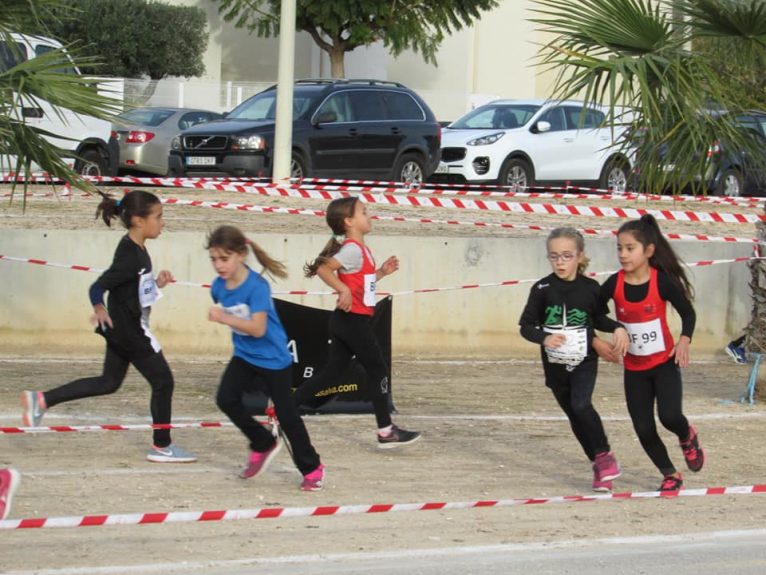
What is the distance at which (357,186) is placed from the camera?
21.3 meters

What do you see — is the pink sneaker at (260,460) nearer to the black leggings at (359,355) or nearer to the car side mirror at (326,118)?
the black leggings at (359,355)

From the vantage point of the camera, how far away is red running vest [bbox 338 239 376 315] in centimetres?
884

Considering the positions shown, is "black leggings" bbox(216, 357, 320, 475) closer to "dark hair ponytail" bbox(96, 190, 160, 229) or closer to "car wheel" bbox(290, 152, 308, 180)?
"dark hair ponytail" bbox(96, 190, 160, 229)

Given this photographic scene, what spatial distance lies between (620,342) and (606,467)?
0.74 metres

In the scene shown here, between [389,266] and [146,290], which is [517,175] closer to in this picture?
[389,266]

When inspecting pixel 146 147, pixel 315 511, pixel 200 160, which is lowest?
pixel 315 511

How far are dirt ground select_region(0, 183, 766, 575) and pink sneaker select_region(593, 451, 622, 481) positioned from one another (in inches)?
7.0

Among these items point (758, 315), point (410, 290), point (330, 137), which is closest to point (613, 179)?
point (330, 137)

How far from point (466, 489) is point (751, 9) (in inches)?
167

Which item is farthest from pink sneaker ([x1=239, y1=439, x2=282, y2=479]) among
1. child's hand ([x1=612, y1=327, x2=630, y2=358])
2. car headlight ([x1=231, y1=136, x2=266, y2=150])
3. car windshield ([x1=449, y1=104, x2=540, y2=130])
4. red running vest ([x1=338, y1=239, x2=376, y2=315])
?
car windshield ([x1=449, y1=104, x2=540, y2=130])

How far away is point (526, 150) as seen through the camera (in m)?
23.4

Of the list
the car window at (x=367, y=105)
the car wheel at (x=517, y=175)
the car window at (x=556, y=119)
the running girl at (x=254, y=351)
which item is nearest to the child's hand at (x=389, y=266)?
the running girl at (x=254, y=351)

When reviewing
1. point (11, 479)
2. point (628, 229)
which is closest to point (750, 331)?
point (628, 229)

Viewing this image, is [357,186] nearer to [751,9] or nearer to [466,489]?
[751,9]
